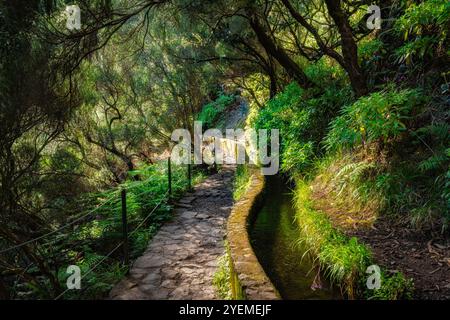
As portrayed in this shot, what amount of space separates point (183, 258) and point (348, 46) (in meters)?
4.56

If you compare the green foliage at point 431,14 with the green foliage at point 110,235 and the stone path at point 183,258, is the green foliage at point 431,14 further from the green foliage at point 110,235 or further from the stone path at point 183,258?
the green foliage at point 110,235

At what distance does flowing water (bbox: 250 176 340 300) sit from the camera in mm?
4121

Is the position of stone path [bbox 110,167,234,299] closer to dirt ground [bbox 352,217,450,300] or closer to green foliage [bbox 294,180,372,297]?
green foliage [bbox 294,180,372,297]

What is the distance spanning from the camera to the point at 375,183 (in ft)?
17.5

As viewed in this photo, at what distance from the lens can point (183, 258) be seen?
539 cm

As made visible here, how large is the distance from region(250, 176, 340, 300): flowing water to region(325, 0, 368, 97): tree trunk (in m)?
2.59

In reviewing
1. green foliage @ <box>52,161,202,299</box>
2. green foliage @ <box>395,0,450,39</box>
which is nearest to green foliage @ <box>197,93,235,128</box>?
green foliage @ <box>52,161,202,299</box>

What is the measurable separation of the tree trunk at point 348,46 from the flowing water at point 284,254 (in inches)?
102

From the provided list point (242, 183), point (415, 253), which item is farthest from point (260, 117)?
point (415, 253)

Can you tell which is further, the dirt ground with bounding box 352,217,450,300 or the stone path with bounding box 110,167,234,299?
the stone path with bounding box 110,167,234,299

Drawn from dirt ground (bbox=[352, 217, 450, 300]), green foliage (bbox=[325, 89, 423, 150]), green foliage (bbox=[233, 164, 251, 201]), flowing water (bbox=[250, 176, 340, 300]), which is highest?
green foliage (bbox=[325, 89, 423, 150])

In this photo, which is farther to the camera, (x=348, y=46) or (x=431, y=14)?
(x=348, y=46)

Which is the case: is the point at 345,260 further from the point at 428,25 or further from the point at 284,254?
the point at 428,25

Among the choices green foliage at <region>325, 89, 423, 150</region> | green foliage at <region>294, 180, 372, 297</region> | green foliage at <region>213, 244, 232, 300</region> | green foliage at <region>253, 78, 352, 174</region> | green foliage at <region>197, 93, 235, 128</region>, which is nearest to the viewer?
green foliage at <region>294, 180, 372, 297</region>
